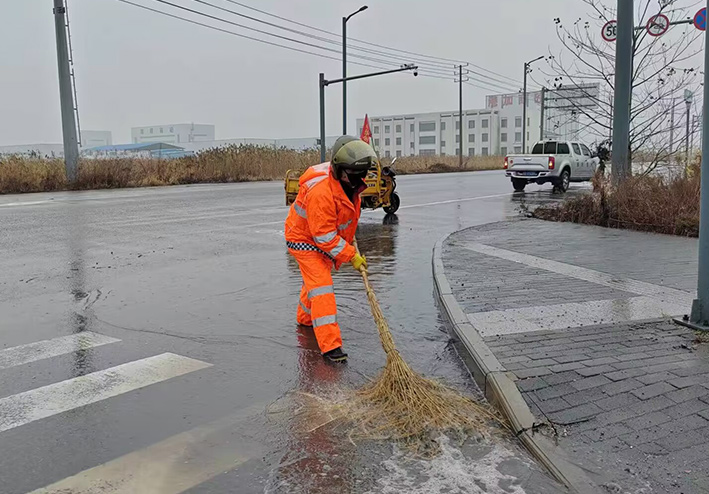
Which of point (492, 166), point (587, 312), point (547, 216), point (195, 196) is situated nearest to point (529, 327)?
point (587, 312)

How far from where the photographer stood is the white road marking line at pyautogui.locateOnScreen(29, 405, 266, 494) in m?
3.12

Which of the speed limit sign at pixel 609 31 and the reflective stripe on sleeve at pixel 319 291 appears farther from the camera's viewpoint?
the speed limit sign at pixel 609 31

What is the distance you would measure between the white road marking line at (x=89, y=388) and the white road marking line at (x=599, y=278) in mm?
4449

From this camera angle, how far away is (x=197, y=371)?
4766mm

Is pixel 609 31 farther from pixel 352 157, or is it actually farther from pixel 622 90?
pixel 352 157

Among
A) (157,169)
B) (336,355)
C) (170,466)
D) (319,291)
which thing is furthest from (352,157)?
(157,169)

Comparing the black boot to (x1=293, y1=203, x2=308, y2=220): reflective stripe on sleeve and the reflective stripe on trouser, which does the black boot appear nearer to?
the reflective stripe on trouser

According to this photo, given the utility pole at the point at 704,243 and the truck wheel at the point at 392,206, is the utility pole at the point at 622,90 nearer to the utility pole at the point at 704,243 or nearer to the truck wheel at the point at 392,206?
the truck wheel at the point at 392,206

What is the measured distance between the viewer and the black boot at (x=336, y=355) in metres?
4.96

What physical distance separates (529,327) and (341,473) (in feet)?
8.88

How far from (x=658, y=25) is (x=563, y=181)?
11.0 m

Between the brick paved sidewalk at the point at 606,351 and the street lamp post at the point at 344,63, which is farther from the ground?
the street lamp post at the point at 344,63

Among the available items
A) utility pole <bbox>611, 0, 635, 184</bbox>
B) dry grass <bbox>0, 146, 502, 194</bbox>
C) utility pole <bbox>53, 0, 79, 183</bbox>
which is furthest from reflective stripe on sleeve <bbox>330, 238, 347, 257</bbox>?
utility pole <bbox>53, 0, 79, 183</bbox>

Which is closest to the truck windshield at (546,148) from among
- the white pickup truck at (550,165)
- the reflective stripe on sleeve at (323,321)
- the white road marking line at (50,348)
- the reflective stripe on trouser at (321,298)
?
the white pickup truck at (550,165)
